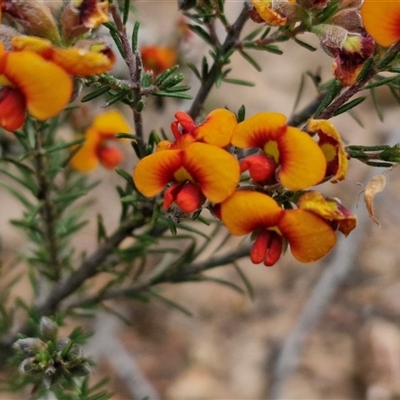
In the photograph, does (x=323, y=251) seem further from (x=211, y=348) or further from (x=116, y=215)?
(x=116, y=215)

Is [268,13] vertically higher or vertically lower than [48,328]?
higher

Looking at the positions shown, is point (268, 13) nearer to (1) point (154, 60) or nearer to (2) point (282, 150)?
(2) point (282, 150)

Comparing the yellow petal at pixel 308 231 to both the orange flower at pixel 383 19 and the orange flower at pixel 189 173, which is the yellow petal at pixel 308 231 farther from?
the orange flower at pixel 383 19

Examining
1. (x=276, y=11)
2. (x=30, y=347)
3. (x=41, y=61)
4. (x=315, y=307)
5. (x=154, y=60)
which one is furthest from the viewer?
(x=315, y=307)

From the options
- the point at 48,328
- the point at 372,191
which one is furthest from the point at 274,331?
the point at 372,191

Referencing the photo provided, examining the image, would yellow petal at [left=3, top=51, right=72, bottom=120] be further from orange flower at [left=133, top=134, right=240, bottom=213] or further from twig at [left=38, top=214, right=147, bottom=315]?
twig at [left=38, top=214, right=147, bottom=315]

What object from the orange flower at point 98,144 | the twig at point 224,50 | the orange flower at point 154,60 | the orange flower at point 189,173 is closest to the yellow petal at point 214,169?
the orange flower at point 189,173
